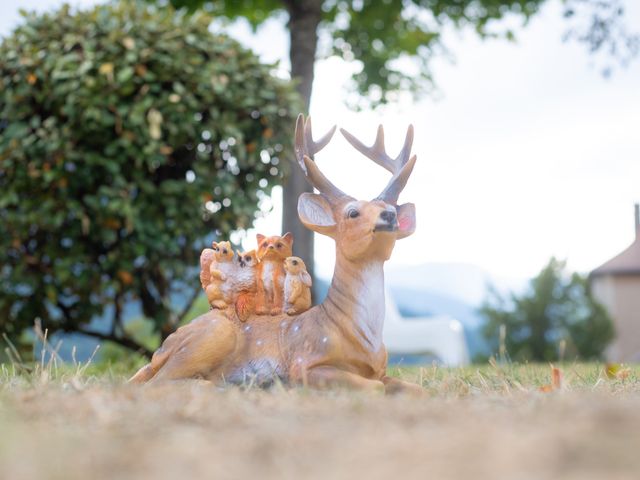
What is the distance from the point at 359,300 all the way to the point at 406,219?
370 millimetres

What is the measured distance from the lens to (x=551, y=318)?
14.4m

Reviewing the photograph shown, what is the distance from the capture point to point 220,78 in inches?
187

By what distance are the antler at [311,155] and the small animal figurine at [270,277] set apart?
10.5 inches

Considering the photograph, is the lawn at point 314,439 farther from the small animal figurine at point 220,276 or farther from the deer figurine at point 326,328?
the small animal figurine at point 220,276

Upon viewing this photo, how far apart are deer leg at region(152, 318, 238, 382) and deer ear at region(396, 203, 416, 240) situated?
27.6 inches

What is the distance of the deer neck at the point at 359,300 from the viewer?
2.62 meters

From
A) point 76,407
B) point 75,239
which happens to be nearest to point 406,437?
point 76,407

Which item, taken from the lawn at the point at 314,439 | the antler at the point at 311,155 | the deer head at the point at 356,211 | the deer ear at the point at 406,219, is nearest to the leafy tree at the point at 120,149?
the antler at the point at 311,155

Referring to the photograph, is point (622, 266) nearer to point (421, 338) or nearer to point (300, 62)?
point (421, 338)

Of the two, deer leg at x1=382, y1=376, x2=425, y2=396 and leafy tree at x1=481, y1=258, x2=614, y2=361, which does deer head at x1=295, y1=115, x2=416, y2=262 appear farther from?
leafy tree at x1=481, y1=258, x2=614, y2=361

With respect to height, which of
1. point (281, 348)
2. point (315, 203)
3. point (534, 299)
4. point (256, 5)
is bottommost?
point (534, 299)

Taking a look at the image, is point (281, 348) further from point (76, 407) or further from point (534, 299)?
point (534, 299)

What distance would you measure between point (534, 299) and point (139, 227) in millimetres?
11240

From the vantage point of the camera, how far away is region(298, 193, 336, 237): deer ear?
8.93 ft
